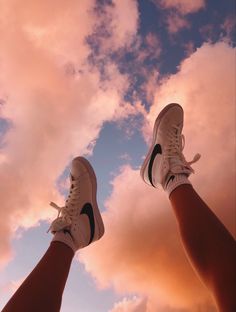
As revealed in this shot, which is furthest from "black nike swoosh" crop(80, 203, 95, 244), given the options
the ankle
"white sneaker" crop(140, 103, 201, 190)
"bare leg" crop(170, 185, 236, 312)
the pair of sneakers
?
"bare leg" crop(170, 185, 236, 312)

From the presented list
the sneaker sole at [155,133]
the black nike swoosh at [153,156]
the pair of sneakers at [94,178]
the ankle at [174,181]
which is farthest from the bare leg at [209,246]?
the sneaker sole at [155,133]

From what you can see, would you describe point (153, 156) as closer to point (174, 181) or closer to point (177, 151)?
point (177, 151)

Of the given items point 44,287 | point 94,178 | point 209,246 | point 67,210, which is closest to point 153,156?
point 94,178

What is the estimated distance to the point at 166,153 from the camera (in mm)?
3328

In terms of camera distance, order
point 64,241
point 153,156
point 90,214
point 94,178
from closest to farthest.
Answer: point 64,241 < point 90,214 < point 153,156 < point 94,178

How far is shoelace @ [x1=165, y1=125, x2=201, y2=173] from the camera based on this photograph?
9.91 ft

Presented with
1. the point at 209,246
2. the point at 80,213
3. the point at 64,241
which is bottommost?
the point at 209,246

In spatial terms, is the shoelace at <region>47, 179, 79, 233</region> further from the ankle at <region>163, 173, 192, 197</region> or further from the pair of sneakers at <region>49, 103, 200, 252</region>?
the ankle at <region>163, 173, 192, 197</region>

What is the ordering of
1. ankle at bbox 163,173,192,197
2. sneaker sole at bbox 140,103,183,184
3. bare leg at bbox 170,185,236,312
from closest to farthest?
1. bare leg at bbox 170,185,236,312
2. ankle at bbox 163,173,192,197
3. sneaker sole at bbox 140,103,183,184

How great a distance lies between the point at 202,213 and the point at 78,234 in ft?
4.11

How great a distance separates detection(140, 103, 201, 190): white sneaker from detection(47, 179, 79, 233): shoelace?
2.75ft

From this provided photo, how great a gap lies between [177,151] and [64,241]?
145 centimetres

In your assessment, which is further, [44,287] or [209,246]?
[44,287]

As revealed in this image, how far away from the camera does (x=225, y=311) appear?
66.1 inches
